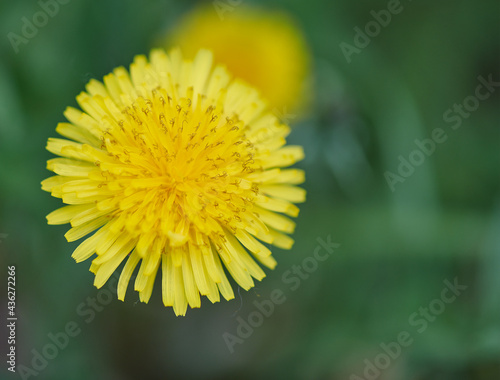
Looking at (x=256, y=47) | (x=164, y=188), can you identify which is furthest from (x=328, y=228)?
(x=164, y=188)

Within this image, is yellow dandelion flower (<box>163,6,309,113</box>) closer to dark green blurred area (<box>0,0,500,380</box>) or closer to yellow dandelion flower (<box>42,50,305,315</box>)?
dark green blurred area (<box>0,0,500,380</box>)

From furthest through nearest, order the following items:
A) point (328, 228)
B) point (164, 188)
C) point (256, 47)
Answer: point (328, 228), point (256, 47), point (164, 188)

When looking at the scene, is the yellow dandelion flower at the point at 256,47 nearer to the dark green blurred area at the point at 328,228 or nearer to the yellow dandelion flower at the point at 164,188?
the dark green blurred area at the point at 328,228

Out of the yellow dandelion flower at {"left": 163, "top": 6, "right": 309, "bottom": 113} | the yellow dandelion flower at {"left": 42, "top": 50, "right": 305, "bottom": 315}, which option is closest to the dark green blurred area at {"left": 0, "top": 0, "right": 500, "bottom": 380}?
the yellow dandelion flower at {"left": 163, "top": 6, "right": 309, "bottom": 113}

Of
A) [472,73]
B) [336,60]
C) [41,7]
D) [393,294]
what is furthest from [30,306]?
[472,73]

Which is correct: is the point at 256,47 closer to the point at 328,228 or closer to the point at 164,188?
the point at 328,228

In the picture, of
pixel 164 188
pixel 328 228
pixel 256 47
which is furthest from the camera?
pixel 328 228

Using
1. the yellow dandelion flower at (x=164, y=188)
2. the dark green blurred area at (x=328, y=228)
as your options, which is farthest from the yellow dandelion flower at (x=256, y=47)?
the yellow dandelion flower at (x=164, y=188)
